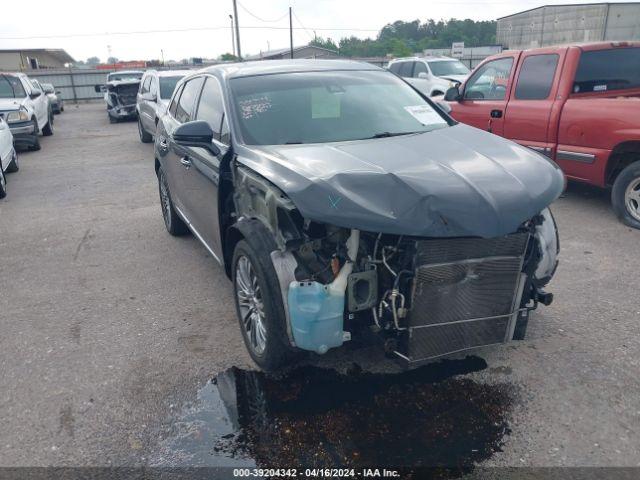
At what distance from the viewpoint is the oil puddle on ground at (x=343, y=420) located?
268 centimetres

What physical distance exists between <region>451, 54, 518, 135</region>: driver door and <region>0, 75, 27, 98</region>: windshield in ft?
36.4

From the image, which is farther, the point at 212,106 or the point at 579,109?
the point at 579,109

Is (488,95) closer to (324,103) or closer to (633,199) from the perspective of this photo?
(633,199)

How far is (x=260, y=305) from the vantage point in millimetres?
3273

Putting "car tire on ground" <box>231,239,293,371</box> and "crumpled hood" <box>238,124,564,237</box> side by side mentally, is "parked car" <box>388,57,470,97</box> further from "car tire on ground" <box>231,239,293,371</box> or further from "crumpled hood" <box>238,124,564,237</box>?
"car tire on ground" <box>231,239,293,371</box>

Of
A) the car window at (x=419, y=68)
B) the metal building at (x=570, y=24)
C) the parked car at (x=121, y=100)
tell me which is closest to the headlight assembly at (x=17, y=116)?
the parked car at (x=121, y=100)

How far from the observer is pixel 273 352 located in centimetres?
316

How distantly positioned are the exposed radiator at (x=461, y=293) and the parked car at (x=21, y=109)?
12000 millimetres

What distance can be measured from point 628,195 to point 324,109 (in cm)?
382

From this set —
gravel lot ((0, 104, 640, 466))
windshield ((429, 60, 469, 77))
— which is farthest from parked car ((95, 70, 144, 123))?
gravel lot ((0, 104, 640, 466))

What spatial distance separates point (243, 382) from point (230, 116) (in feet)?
6.18

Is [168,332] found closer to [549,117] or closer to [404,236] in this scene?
[404,236]

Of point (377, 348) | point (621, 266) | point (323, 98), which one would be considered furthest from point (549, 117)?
point (377, 348)

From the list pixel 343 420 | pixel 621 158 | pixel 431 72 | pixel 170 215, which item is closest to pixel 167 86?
pixel 170 215
